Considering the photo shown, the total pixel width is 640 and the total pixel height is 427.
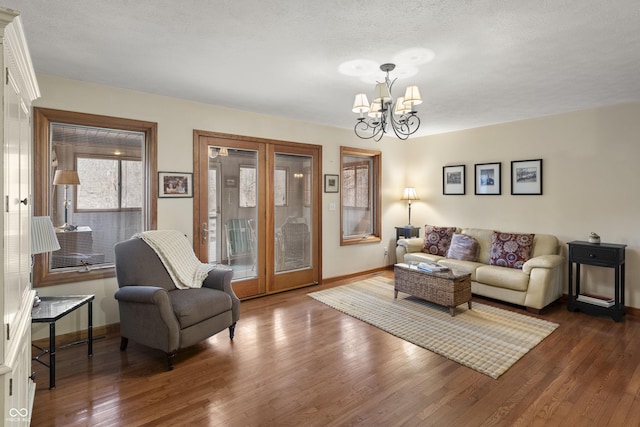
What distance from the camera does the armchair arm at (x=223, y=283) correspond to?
10.4ft

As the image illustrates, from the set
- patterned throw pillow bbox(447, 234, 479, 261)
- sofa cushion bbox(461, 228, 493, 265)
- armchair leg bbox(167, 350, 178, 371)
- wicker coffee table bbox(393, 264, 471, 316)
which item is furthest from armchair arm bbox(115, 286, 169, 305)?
sofa cushion bbox(461, 228, 493, 265)

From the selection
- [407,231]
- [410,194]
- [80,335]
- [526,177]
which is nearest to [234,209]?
[80,335]

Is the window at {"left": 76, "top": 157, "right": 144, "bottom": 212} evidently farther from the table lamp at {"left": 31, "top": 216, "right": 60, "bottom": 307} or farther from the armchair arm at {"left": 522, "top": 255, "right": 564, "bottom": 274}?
the armchair arm at {"left": 522, "top": 255, "right": 564, "bottom": 274}

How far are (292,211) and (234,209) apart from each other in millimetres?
906

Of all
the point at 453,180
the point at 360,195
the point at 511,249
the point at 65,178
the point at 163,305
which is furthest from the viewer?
the point at 360,195

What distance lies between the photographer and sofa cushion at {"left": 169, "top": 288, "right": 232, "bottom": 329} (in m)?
2.72

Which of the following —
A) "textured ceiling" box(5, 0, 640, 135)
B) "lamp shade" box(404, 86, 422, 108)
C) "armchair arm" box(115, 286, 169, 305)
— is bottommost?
"armchair arm" box(115, 286, 169, 305)

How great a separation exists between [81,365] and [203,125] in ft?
8.72

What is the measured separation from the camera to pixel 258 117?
4434 millimetres

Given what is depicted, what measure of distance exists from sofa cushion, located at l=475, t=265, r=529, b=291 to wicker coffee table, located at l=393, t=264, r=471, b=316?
0.49m

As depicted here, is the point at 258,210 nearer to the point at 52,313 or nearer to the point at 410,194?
the point at 52,313

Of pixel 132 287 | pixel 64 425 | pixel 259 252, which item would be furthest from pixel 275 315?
pixel 64 425

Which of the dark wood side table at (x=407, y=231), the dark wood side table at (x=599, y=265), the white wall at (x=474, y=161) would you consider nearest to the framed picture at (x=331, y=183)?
the white wall at (x=474, y=161)

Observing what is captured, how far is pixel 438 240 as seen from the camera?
5.26 meters
